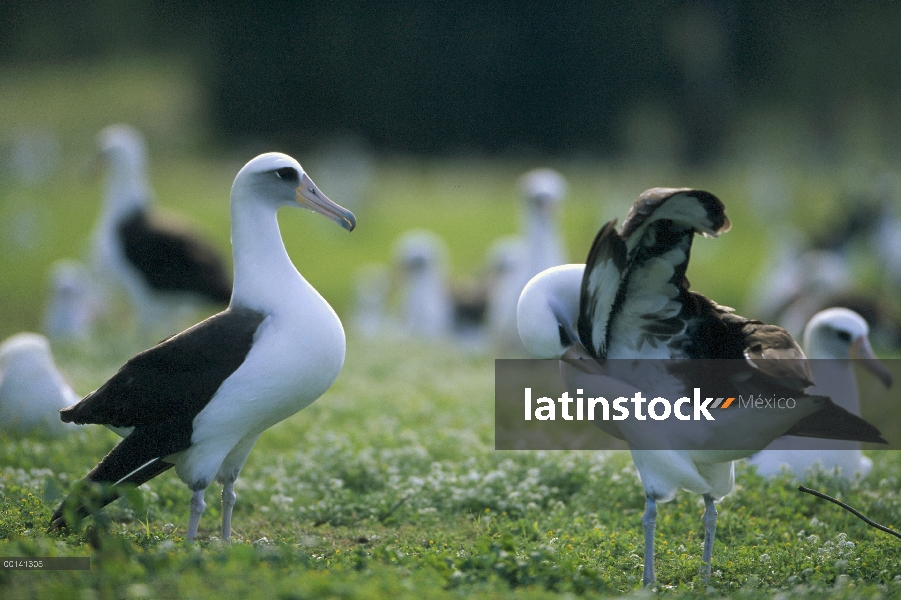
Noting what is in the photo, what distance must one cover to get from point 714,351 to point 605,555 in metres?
1.31

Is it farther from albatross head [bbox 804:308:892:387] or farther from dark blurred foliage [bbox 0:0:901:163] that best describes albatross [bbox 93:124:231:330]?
dark blurred foliage [bbox 0:0:901:163]

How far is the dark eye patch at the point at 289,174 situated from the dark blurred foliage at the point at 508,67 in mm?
29205

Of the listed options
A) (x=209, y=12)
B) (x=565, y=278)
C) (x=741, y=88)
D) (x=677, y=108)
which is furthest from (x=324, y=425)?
(x=209, y=12)

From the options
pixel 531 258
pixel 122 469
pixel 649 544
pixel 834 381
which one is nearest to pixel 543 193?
pixel 531 258

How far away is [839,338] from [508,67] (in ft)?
101

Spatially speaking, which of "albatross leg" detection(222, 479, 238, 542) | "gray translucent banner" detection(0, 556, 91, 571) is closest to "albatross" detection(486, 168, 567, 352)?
"albatross leg" detection(222, 479, 238, 542)

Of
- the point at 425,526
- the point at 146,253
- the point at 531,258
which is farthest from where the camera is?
the point at 531,258

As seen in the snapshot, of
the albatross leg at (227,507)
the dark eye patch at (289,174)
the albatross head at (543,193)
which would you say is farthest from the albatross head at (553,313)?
the albatross head at (543,193)

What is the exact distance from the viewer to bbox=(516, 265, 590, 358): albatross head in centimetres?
548

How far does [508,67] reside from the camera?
37.6 m

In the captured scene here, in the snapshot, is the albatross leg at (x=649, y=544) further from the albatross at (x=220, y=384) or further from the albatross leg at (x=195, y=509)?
the albatross leg at (x=195, y=509)

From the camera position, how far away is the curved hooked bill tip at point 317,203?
19.1ft

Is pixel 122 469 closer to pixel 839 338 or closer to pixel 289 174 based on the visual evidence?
pixel 289 174

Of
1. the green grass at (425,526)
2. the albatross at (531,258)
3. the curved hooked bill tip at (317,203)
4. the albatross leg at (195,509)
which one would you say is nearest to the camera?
the green grass at (425,526)
